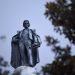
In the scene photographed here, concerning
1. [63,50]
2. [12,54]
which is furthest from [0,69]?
[63,50]

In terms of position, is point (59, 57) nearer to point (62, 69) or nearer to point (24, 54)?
point (62, 69)

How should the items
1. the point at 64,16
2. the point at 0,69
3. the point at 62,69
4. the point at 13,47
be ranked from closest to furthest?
the point at 62,69, the point at 64,16, the point at 13,47, the point at 0,69

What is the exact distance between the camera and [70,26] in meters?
8.80

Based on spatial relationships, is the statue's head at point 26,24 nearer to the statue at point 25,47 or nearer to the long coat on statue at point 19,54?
the statue at point 25,47

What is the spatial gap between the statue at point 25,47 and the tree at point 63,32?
0.56 meters

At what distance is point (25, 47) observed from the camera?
945 cm

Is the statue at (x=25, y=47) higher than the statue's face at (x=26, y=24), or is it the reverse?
the statue's face at (x=26, y=24)

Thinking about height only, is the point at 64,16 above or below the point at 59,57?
above

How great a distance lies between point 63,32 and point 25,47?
1099 millimetres

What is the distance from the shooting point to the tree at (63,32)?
8.30m

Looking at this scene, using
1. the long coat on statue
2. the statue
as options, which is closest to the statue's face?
the statue

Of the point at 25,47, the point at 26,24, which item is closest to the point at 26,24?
the point at 26,24

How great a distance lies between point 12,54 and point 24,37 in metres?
0.53

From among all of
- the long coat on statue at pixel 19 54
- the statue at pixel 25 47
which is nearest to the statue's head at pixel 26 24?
the statue at pixel 25 47
